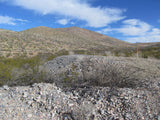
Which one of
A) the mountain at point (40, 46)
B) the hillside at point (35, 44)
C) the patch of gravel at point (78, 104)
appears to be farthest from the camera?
the hillside at point (35, 44)

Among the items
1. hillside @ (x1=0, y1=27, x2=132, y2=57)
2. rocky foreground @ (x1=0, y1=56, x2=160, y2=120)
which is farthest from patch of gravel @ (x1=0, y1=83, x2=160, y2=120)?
hillside @ (x1=0, y1=27, x2=132, y2=57)

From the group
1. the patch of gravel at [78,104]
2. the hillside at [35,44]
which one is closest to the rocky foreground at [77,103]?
the patch of gravel at [78,104]

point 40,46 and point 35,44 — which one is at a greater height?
point 35,44

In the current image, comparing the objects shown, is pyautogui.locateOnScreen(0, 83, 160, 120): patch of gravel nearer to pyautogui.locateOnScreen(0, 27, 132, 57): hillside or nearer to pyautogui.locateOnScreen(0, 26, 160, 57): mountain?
pyautogui.locateOnScreen(0, 26, 160, 57): mountain

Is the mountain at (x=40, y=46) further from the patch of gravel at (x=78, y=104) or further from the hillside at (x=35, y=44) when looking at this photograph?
the patch of gravel at (x=78, y=104)

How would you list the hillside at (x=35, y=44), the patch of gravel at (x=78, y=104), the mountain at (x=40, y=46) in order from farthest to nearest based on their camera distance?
the hillside at (x=35, y=44)
the mountain at (x=40, y=46)
the patch of gravel at (x=78, y=104)

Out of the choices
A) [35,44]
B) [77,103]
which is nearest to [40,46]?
[35,44]

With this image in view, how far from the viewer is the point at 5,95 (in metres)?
3.76

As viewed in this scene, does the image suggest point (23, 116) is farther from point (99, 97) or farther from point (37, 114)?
point (99, 97)

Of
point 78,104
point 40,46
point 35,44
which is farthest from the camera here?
point 35,44

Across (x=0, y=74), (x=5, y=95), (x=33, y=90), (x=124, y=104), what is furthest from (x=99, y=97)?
(x=0, y=74)

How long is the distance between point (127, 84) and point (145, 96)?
3.58ft

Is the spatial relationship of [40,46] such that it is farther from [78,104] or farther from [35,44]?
[78,104]

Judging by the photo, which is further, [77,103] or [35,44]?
[35,44]
